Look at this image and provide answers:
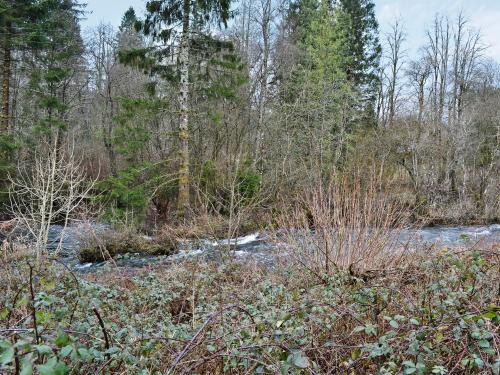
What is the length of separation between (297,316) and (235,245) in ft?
16.9

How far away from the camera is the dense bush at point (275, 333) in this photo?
1801 mm

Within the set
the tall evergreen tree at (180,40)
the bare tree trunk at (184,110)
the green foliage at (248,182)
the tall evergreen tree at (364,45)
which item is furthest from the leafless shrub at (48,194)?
the tall evergreen tree at (364,45)

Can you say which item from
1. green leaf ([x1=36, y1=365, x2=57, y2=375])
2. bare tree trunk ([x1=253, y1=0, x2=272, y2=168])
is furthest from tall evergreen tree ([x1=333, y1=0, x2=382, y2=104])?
green leaf ([x1=36, y1=365, x2=57, y2=375])

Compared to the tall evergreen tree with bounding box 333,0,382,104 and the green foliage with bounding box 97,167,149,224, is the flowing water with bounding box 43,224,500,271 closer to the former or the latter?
the green foliage with bounding box 97,167,149,224

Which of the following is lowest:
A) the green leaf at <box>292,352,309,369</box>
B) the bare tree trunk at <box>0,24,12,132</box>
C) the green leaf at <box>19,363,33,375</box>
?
the green leaf at <box>292,352,309,369</box>

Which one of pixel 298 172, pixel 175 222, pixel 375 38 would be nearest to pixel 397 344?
→ pixel 175 222

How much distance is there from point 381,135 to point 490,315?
1656 centimetres

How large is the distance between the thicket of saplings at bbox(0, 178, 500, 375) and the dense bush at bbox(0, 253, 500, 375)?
0.01 m

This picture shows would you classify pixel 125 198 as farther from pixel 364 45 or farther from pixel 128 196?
pixel 364 45

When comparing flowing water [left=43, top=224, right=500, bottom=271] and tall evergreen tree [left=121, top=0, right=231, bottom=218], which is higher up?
tall evergreen tree [left=121, top=0, right=231, bottom=218]

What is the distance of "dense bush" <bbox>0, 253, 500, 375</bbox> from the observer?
70.9 inches

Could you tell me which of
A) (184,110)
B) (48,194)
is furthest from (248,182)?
(48,194)

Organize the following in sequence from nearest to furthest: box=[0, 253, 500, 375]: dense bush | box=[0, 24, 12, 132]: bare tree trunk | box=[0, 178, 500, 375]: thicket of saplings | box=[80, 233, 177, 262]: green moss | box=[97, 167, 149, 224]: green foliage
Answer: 1. box=[0, 253, 500, 375]: dense bush
2. box=[0, 178, 500, 375]: thicket of saplings
3. box=[80, 233, 177, 262]: green moss
4. box=[97, 167, 149, 224]: green foliage
5. box=[0, 24, 12, 132]: bare tree trunk

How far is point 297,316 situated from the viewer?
9.59 feet
